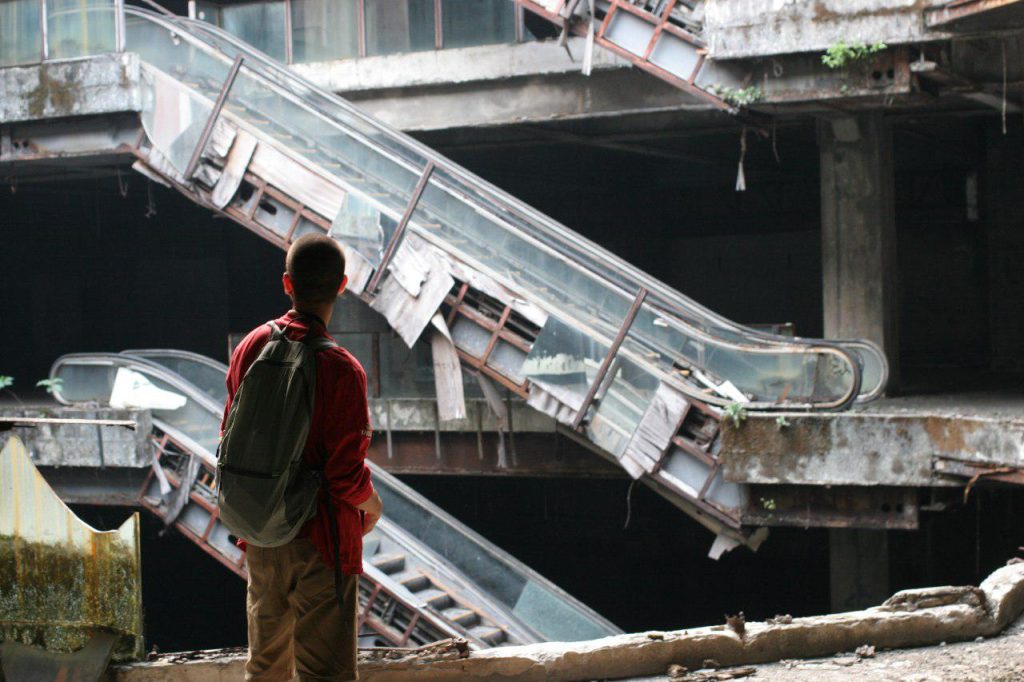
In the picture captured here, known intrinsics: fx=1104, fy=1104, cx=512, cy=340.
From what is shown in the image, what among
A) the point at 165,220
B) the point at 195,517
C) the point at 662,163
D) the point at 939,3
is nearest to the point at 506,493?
the point at 662,163

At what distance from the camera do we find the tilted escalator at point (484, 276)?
1133 cm

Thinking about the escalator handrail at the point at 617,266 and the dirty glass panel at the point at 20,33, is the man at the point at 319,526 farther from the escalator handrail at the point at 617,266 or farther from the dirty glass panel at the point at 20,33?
the dirty glass panel at the point at 20,33

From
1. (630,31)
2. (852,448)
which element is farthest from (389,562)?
(630,31)

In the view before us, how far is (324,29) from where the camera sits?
17.3 metres

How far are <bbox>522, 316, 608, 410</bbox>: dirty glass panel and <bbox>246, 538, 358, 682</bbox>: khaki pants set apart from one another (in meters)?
8.21

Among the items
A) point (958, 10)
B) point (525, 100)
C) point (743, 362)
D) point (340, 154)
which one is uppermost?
point (525, 100)

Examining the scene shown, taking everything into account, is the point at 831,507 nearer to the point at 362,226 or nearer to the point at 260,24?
the point at 362,226

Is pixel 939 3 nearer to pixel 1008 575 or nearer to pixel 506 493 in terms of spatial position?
pixel 1008 575

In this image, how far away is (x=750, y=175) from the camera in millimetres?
22266

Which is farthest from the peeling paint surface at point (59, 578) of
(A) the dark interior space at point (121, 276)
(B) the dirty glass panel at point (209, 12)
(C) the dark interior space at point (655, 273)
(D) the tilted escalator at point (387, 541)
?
(A) the dark interior space at point (121, 276)

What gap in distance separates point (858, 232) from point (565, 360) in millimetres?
4634

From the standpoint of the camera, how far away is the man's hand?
3.50 meters

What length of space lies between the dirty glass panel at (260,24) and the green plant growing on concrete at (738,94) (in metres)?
7.90

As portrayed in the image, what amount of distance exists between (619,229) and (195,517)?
477 inches
